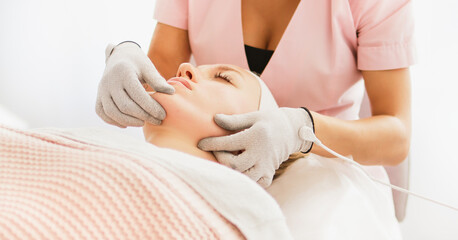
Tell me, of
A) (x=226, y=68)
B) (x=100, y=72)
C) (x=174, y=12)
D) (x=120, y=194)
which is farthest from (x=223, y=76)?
(x=100, y=72)

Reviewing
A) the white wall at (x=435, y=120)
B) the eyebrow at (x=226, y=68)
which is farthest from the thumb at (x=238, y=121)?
the white wall at (x=435, y=120)

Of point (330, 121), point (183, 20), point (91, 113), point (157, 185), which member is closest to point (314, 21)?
point (330, 121)

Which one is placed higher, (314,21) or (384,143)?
(314,21)

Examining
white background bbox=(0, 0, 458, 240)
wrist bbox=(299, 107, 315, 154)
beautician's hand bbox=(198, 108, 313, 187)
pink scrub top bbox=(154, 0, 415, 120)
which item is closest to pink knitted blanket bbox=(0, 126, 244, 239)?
beautician's hand bbox=(198, 108, 313, 187)

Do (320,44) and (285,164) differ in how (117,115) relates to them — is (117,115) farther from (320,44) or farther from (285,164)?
(320,44)

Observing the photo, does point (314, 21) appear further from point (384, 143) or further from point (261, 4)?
point (384, 143)

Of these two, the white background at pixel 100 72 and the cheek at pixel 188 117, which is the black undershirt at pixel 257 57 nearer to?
the cheek at pixel 188 117

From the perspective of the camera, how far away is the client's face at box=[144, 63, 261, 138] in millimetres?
902

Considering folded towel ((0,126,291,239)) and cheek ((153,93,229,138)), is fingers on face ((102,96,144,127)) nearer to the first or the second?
cheek ((153,93,229,138))

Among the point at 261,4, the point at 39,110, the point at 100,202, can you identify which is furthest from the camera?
the point at 39,110

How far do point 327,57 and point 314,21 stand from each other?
11cm

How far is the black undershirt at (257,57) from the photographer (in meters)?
1.29

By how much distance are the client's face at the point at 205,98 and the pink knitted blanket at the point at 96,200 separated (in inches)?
11.3

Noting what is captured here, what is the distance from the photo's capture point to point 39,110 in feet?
5.69
